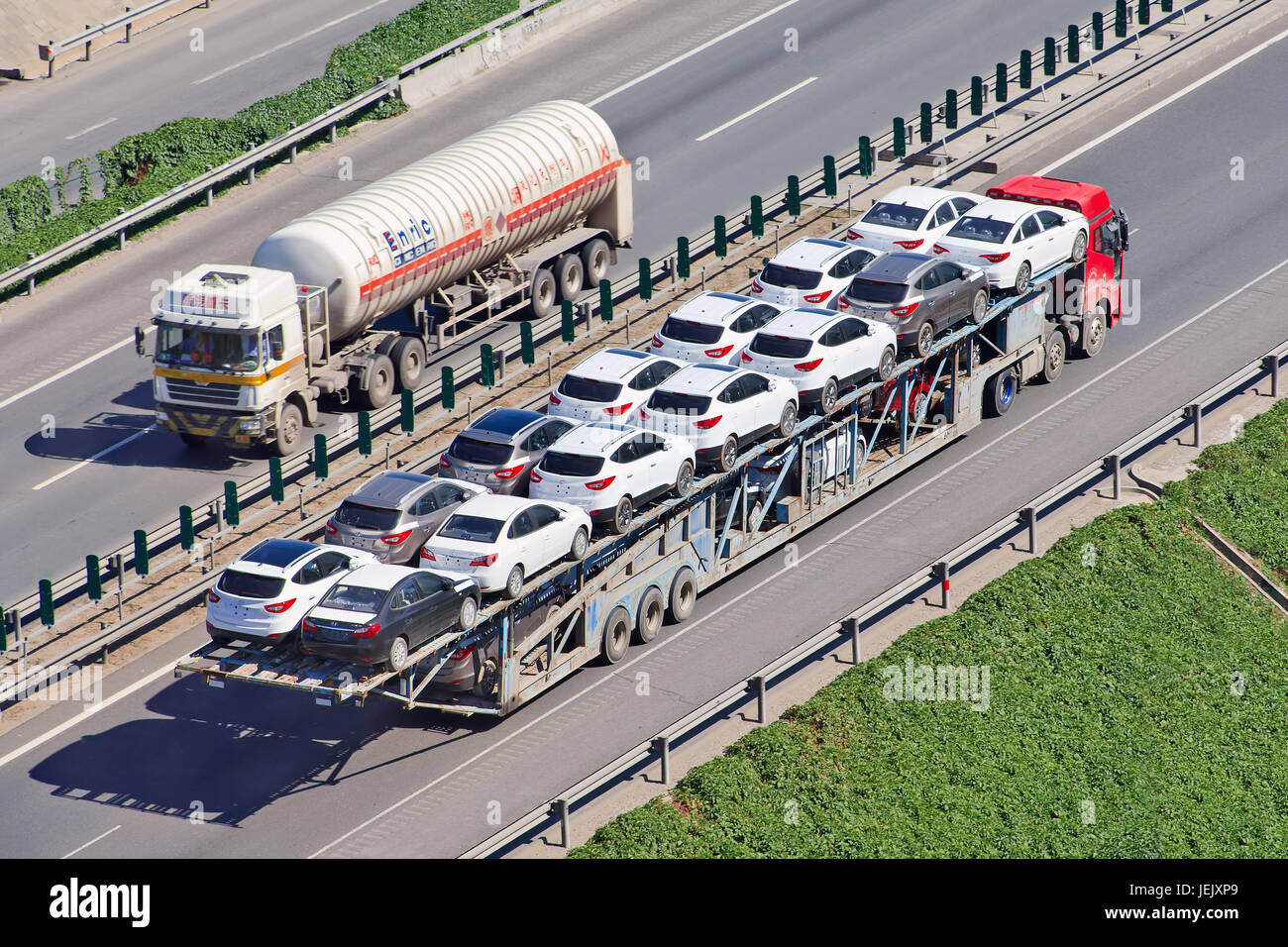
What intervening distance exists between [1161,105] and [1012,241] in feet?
49.0

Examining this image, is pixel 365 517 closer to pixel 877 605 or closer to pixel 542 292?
pixel 877 605

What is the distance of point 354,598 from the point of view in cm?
3005

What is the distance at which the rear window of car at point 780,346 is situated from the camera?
120 ft

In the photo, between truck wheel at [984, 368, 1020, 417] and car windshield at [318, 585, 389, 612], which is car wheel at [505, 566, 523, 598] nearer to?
car windshield at [318, 585, 389, 612]

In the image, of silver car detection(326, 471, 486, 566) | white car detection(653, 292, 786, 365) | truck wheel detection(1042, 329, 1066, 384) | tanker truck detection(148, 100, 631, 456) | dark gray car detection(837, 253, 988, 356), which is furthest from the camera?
truck wheel detection(1042, 329, 1066, 384)

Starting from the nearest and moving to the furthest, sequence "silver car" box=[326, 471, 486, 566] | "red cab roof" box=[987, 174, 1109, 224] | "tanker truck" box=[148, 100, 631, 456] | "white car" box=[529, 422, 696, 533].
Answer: "silver car" box=[326, 471, 486, 566] → "white car" box=[529, 422, 696, 533] → "tanker truck" box=[148, 100, 631, 456] → "red cab roof" box=[987, 174, 1109, 224]

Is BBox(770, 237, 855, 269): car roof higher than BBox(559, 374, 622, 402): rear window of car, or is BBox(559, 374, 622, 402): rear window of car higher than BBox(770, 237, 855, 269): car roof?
BBox(770, 237, 855, 269): car roof

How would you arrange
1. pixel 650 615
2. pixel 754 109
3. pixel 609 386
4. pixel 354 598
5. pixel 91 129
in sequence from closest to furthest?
pixel 354 598 → pixel 650 615 → pixel 609 386 → pixel 91 129 → pixel 754 109

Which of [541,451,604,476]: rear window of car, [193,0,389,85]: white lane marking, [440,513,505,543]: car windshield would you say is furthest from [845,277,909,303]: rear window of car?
[193,0,389,85]: white lane marking

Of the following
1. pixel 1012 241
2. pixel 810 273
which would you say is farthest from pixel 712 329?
pixel 1012 241

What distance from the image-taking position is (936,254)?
40.8 metres

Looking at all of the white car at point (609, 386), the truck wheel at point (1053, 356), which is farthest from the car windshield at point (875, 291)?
the truck wheel at point (1053, 356)

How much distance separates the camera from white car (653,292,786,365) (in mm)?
37500
